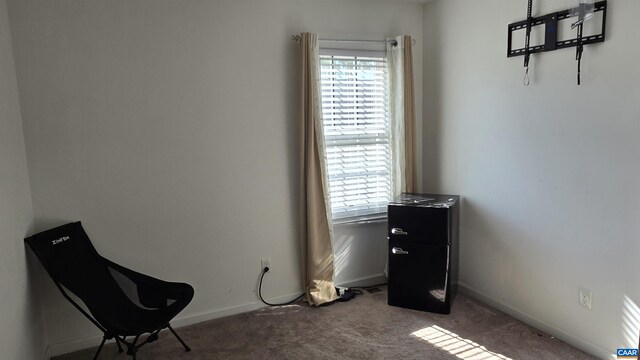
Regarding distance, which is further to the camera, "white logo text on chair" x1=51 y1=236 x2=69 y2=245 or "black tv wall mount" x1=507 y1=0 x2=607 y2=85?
"white logo text on chair" x1=51 y1=236 x2=69 y2=245

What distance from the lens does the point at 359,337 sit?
2.81 meters

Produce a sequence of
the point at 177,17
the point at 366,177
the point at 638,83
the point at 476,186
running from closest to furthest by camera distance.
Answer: the point at 638,83 < the point at 177,17 < the point at 476,186 < the point at 366,177

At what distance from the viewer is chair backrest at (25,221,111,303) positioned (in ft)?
7.84

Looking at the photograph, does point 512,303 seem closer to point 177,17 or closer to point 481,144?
point 481,144

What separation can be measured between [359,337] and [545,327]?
128 cm

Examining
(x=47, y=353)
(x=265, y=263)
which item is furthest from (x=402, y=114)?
(x=47, y=353)

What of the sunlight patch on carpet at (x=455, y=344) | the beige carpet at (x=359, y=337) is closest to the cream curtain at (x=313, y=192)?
the beige carpet at (x=359, y=337)

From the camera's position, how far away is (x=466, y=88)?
10.9ft

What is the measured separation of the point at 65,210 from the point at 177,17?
1480 mm

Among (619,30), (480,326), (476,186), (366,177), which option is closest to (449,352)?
(480,326)

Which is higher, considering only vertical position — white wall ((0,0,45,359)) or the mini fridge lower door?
white wall ((0,0,45,359))

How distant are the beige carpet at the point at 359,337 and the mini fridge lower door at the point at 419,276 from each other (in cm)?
8

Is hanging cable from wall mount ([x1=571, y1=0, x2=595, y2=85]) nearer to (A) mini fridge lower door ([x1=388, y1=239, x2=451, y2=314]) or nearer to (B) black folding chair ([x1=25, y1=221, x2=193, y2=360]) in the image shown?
(A) mini fridge lower door ([x1=388, y1=239, x2=451, y2=314])

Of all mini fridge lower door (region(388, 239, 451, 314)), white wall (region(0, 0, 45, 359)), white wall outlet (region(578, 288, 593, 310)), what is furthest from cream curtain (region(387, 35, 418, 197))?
white wall (region(0, 0, 45, 359))
